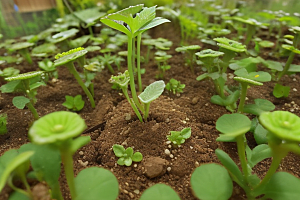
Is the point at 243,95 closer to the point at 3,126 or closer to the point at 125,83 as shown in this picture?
the point at 125,83

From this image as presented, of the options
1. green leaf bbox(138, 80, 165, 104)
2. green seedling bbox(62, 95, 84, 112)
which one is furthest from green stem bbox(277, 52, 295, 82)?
green seedling bbox(62, 95, 84, 112)

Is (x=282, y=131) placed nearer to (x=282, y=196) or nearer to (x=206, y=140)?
(x=282, y=196)

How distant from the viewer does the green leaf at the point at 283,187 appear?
69cm

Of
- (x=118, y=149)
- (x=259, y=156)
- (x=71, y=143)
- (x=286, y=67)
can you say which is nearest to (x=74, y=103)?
(x=118, y=149)

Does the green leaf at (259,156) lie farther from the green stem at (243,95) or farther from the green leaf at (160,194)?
the green leaf at (160,194)

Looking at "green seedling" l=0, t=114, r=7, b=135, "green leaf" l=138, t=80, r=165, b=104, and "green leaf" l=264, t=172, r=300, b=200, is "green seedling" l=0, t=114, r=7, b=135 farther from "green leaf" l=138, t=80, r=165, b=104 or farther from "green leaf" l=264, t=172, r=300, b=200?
"green leaf" l=264, t=172, r=300, b=200

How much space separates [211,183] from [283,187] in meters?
0.23

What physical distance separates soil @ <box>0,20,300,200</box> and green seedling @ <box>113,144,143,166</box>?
0.03m

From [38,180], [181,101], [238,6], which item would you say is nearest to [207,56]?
[181,101]

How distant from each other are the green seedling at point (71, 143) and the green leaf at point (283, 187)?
50cm

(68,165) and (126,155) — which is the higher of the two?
(68,165)

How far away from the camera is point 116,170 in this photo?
0.94m

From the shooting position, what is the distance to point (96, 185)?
675 mm

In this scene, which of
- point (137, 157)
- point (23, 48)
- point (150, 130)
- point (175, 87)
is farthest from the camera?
point (23, 48)
